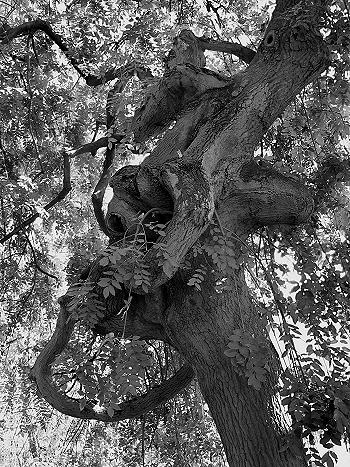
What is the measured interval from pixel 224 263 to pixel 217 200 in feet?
1.26

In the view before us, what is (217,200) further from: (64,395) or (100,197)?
(100,197)

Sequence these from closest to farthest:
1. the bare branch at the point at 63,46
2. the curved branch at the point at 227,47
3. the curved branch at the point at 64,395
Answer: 1. the curved branch at the point at 64,395
2. the curved branch at the point at 227,47
3. the bare branch at the point at 63,46

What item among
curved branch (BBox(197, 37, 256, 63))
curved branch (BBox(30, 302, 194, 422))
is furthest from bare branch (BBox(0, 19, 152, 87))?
curved branch (BBox(30, 302, 194, 422))

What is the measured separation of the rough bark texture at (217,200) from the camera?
222cm

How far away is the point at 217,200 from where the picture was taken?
8.12 feet

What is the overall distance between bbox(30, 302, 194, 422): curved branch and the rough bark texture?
1 cm

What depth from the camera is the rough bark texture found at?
7.29ft

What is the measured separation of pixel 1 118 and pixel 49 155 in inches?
16.8

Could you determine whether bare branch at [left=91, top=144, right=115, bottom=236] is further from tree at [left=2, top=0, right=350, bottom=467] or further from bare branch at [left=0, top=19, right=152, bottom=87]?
tree at [left=2, top=0, right=350, bottom=467]

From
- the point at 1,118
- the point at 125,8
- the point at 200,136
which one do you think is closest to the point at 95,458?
the point at 1,118

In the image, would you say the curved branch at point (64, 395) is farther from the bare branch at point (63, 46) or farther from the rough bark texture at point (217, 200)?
the bare branch at point (63, 46)

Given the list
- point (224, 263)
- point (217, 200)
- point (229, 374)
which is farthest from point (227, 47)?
point (229, 374)

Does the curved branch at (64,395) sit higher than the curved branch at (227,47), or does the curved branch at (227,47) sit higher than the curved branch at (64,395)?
the curved branch at (227,47)

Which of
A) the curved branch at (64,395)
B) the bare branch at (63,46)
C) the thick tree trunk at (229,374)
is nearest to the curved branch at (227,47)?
the bare branch at (63,46)
